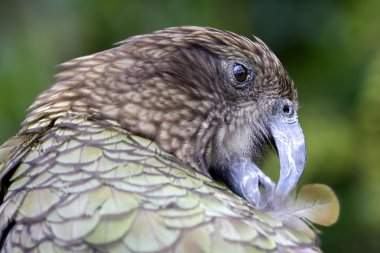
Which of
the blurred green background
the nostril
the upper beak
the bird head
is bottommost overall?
the blurred green background

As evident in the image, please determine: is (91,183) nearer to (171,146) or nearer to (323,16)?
(171,146)

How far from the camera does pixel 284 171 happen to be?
2.43 metres

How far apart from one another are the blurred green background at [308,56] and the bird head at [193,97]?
2240 millimetres

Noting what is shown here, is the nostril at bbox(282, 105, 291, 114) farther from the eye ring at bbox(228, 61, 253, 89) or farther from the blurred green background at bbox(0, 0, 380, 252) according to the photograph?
the blurred green background at bbox(0, 0, 380, 252)

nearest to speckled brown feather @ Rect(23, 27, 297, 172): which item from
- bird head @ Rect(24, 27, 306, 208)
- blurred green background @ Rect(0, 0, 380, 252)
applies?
bird head @ Rect(24, 27, 306, 208)

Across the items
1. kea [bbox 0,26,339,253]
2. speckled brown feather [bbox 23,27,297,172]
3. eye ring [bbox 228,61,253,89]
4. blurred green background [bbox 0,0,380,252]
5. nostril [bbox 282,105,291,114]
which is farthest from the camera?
blurred green background [bbox 0,0,380,252]

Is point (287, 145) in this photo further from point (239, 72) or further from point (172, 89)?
point (172, 89)

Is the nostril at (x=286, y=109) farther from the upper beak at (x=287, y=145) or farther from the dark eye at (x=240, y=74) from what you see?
the dark eye at (x=240, y=74)

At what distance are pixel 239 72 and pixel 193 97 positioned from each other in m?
0.17

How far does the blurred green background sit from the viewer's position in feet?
15.7

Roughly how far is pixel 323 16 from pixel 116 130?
3232 millimetres

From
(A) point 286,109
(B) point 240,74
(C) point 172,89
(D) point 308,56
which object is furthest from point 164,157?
(D) point 308,56

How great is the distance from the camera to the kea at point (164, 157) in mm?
1981

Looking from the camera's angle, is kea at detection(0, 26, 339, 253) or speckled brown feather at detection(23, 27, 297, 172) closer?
kea at detection(0, 26, 339, 253)
